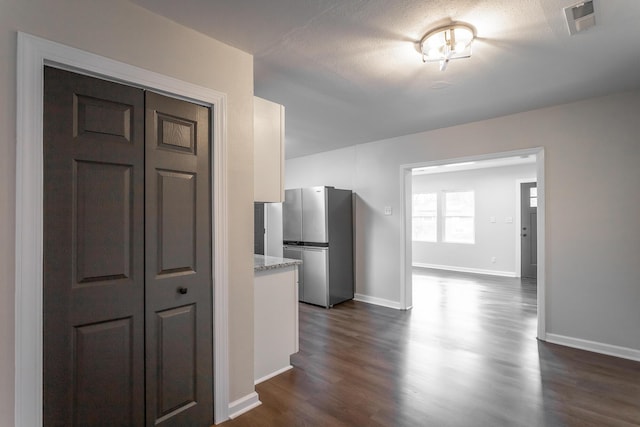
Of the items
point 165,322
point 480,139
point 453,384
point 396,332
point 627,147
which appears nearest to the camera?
point 165,322

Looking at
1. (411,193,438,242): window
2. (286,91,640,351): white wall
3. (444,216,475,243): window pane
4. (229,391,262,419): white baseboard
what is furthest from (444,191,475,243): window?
(229,391,262,419): white baseboard

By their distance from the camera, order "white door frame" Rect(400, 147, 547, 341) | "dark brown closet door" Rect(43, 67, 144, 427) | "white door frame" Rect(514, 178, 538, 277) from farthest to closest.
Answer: "white door frame" Rect(514, 178, 538, 277)
"white door frame" Rect(400, 147, 547, 341)
"dark brown closet door" Rect(43, 67, 144, 427)

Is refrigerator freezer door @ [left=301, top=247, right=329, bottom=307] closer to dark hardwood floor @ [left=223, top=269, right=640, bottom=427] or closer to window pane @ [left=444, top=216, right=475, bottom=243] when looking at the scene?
dark hardwood floor @ [left=223, top=269, right=640, bottom=427]

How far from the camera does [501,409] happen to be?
2.06 m

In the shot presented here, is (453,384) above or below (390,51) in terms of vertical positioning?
below

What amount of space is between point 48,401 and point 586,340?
4.17 metres

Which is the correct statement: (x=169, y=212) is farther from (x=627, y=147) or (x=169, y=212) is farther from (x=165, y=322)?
(x=627, y=147)

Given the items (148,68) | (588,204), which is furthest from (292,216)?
(588,204)

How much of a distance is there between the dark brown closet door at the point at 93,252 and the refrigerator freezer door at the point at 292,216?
Result: 3.24 meters

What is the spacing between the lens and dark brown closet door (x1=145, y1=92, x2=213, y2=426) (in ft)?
5.45

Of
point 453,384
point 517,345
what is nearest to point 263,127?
point 453,384

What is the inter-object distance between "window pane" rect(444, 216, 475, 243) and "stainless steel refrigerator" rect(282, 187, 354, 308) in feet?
12.3

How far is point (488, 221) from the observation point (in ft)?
22.7

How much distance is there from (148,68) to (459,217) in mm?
7246
